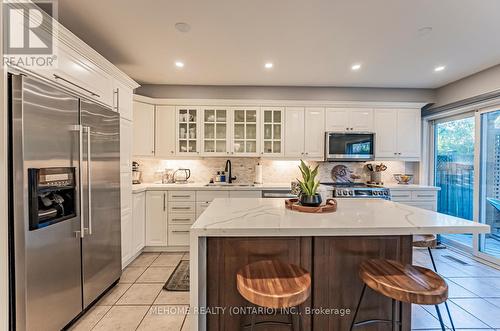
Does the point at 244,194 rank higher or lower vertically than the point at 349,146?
lower

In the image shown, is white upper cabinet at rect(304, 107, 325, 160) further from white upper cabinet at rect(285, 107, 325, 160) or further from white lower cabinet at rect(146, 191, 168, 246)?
white lower cabinet at rect(146, 191, 168, 246)

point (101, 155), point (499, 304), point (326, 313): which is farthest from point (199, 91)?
point (499, 304)

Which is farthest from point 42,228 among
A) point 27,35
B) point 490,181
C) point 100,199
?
point 490,181

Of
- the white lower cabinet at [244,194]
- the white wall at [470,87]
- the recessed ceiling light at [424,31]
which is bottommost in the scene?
the white lower cabinet at [244,194]

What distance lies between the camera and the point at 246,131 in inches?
154

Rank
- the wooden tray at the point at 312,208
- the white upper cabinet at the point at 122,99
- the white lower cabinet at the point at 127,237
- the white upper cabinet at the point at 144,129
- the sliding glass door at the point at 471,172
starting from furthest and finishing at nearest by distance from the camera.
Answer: the white upper cabinet at the point at 144,129
the sliding glass door at the point at 471,172
the white lower cabinet at the point at 127,237
the white upper cabinet at the point at 122,99
the wooden tray at the point at 312,208

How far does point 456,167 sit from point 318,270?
3.73 metres

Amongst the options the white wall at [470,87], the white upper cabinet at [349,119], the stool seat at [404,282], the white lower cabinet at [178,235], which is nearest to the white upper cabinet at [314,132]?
the white upper cabinet at [349,119]

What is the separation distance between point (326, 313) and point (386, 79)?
11.6 feet

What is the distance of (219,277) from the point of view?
4.97 ft

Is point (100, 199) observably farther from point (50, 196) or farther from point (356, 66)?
point (356, 66)

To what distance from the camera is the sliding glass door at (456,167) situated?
357cm

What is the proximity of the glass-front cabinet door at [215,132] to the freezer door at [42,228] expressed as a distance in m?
2.13

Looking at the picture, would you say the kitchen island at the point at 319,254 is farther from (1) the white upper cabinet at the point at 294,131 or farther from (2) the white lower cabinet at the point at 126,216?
(1) the white upper cabinet at the point at 294,131
